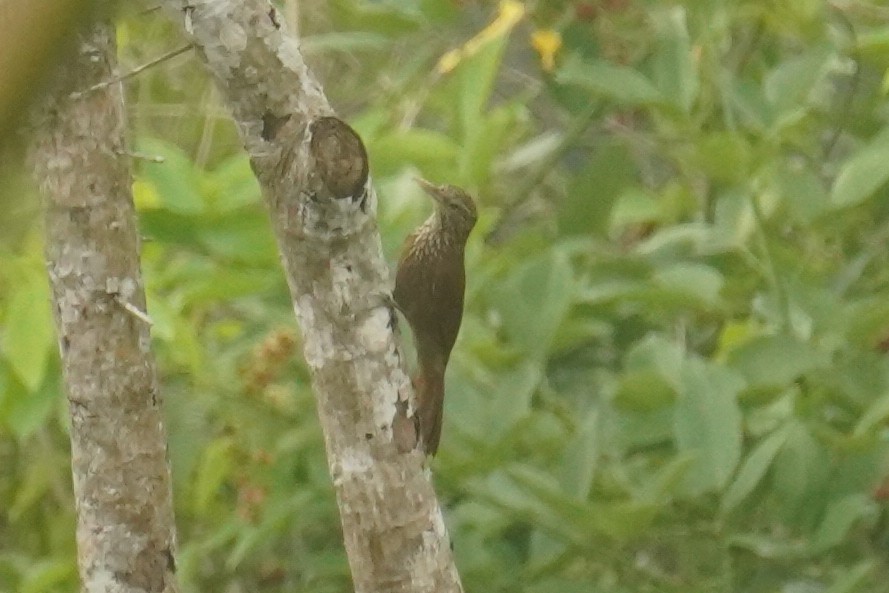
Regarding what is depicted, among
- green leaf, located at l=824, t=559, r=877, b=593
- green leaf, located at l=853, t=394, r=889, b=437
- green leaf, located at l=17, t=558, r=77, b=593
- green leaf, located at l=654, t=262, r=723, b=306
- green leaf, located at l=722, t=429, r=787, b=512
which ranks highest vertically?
green leaf, located at l=654, t=262, r=723, b=306

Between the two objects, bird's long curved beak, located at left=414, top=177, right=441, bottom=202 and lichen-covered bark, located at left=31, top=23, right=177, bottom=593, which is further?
bird's long curved beak, located at left=414, top=177, right=441, bottom=202

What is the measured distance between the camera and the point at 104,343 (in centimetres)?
119

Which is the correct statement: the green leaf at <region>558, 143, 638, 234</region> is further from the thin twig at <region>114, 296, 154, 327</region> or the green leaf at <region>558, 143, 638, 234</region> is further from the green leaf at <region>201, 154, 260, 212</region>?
the thin twig at <region>114, 296, 154, 327</region>

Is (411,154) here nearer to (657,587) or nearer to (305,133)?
(657,587)

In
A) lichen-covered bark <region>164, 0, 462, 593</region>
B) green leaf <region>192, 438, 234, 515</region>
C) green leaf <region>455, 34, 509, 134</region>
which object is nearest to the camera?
lichen-covered bark <region>164, 0, 462, 593</region>

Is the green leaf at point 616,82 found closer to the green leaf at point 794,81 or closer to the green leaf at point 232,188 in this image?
the green leaf at point 794,81

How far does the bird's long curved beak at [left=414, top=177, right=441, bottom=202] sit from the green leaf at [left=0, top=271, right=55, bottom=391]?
1.48 feet

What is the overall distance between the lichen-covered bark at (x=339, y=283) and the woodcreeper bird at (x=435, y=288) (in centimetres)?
26

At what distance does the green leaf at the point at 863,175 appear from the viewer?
4.82 ft

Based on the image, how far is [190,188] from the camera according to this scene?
1.46 m

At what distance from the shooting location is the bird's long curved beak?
1.57 meters

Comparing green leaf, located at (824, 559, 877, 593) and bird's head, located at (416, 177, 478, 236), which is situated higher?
bird's head, located at (416, 177, 478, 236)

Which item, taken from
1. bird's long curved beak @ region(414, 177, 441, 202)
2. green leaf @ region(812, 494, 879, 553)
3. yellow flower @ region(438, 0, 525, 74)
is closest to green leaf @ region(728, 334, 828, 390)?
green leaf @ region(812, 494, 879, 553)

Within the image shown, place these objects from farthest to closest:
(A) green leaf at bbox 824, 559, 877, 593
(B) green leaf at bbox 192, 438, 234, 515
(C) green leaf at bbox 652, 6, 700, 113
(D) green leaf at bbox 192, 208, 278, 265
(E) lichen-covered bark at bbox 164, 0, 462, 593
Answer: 1. (B) green leaf at bbox 192, 438, 234, 515
2. (C) green leaf at bbox 652, 6, 700, 113
3. (D) green leaf at bbox 192, 208, 278, 265
4. (A) green leaf at bbox 824, 559, 877, 593
5. (E) lichen-covered bark at bbox 164, 0, 462, 593
